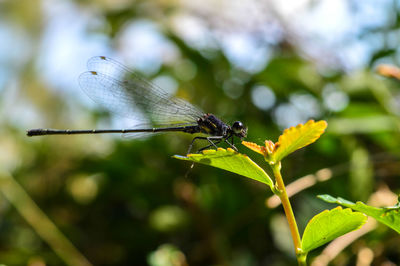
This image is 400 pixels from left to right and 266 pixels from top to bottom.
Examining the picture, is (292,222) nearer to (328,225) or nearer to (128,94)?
(328,225)

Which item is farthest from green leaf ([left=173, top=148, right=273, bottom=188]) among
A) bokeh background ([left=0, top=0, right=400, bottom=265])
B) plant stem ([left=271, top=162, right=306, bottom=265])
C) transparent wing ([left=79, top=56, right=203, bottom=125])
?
transparent wing ([left=79, top=56, right=203, bottom=125])

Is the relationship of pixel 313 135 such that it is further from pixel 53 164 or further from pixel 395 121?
pixel 53 164

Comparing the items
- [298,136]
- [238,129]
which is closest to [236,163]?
[298,136]

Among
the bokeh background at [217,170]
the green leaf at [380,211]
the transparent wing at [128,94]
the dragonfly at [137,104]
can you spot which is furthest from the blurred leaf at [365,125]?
the green leaf at [380,211]

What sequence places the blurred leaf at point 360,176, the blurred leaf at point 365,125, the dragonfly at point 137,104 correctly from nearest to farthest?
the blurred leaf at point 360,176 < the blurred leaf at point 365,125 < the dragonfly at point 137,104

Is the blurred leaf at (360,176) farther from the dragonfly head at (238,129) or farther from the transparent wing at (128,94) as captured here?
the transparent wing at (128,94)

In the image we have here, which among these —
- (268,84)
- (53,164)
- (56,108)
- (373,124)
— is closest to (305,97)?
(268,84)
